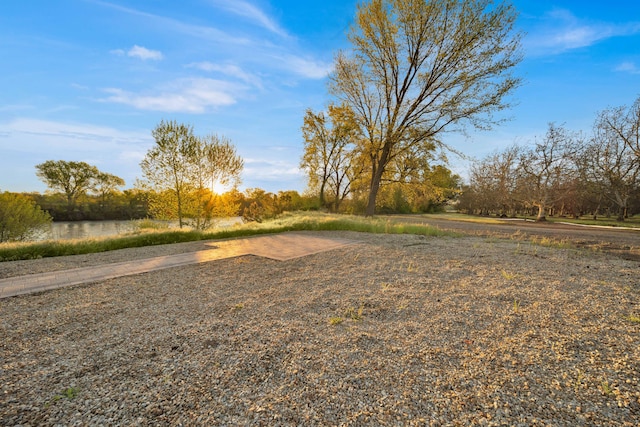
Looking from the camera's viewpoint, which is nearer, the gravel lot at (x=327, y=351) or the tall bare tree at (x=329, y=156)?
the gravel lot at (x=327, y=351)

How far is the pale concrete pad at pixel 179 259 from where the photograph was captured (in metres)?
4.11

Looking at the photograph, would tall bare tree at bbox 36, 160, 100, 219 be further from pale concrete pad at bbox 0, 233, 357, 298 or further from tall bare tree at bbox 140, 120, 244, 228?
pale concrete pad at bbox 0, 233, 357, 298

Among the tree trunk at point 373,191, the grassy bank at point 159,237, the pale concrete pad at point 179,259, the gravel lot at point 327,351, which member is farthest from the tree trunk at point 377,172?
the gravel lot at point 327,351

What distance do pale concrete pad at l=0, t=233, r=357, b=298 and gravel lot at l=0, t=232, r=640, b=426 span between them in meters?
0.45

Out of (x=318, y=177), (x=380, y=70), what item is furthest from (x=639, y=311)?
(x=318, y=177)

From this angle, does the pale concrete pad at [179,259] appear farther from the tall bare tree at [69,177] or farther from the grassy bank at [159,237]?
the tall bare tree at [69,177]

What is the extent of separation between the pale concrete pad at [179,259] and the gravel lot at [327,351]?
1.49 feet

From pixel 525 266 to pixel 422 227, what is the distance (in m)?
5.43

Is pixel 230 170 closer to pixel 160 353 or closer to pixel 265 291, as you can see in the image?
pixel 265 291

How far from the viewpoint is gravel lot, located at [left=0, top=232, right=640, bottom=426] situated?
1667mm

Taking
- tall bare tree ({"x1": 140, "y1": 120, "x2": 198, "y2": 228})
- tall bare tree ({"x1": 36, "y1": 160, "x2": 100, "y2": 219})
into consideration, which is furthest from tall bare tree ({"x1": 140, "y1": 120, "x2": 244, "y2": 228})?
tall bare tree ({"x1": 36, "y1": 160, "x2": 100, "y2": 219})

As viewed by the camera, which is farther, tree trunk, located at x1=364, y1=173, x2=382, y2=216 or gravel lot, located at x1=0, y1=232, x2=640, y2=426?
tree trunk, located at x1=364, y1=173, x2=382, y2=216

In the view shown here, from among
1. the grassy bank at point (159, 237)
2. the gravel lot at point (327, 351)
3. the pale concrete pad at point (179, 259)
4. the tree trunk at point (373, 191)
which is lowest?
the gravel lot at point (327, 351)

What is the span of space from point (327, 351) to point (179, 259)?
4583 mm
